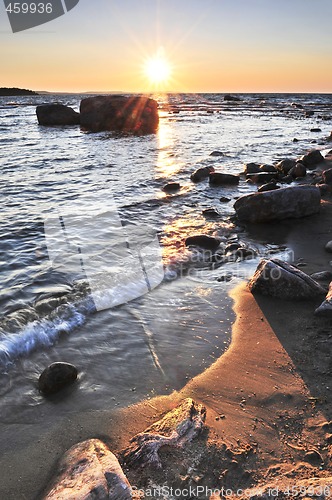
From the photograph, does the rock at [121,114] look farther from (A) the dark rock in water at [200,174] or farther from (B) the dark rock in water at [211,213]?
(B) the dark rock in water at [211,213]

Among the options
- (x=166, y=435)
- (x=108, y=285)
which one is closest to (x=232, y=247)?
(x=108, y=285)

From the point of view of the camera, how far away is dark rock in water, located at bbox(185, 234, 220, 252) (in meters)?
6.75

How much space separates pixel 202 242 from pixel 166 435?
175 inches

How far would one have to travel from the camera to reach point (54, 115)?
30.5 metres

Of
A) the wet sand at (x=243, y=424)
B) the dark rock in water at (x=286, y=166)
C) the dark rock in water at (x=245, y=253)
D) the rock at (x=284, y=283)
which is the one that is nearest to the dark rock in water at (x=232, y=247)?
→ the dark rock in water at (x=245, y=253)

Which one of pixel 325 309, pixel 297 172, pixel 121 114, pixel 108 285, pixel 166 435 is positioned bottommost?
pixel 108 285

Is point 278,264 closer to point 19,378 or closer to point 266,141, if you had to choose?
point 19,378

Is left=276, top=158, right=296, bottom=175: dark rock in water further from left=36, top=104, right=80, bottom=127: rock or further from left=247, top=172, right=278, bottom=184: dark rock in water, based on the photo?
left=36, top=104, right=80, bottom=127: rock

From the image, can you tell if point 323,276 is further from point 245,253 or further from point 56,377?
point 56,377

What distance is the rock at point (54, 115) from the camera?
30.3 metres

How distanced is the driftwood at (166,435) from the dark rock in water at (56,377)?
3.12 ft

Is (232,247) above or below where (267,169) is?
below

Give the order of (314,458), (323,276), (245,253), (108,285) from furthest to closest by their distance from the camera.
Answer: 1. (245,253)
2. (108,285)
3. (323,276)
4. (314,458)

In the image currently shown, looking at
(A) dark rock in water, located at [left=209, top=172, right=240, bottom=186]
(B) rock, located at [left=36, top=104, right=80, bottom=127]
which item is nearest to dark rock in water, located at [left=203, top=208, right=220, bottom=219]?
(A) dark rock in water, located at [left=209, top=172, right=240, bottom=186]
